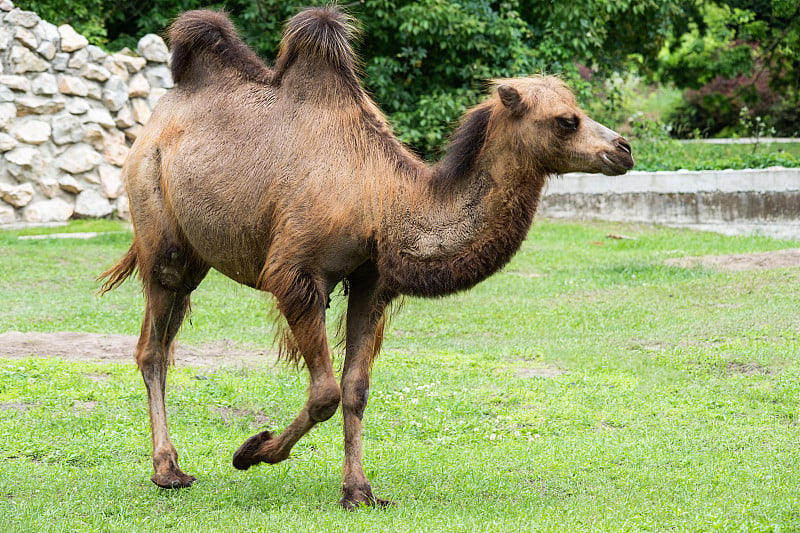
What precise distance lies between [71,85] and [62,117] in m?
0.55

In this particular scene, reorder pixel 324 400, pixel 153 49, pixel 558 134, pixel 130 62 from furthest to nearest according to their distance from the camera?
pixel 153 49 < pixel 130 62 < pixel 324 400 < pixel 558 134

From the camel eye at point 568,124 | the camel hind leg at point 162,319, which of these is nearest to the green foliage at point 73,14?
the camel hind leg at point 162,319

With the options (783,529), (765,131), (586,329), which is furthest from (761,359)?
(765,131)

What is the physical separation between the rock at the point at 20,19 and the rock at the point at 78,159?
2.06 meters

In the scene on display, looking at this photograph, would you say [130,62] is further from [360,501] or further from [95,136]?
[360,501]

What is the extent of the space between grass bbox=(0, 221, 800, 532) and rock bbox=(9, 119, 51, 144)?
4.77 meters

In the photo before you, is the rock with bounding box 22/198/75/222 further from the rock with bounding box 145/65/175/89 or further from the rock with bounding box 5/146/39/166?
the rock with bounding box 145/65/175/89

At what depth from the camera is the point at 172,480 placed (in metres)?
5.84

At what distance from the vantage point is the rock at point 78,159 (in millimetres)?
17391

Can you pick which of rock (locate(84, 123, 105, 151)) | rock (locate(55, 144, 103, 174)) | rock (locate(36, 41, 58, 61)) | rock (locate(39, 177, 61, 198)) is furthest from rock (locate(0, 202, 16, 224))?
rock (locate(36, 41, 58, 61))

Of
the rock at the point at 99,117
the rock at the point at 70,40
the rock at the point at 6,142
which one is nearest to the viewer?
the rock at the point at 6,142

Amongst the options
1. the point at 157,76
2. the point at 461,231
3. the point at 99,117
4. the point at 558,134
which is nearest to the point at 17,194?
the point at 99,117

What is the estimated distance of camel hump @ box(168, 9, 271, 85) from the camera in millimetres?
6383

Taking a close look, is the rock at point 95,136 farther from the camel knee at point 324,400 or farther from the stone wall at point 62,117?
the camel knee at point 324,400
